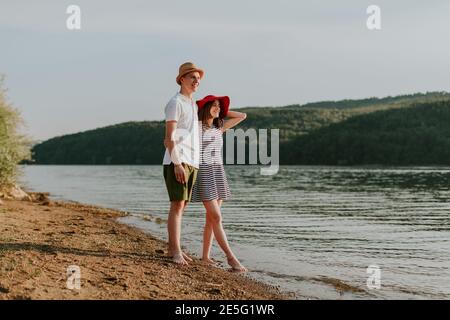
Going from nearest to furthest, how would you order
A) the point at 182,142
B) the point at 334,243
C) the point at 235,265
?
the point at 182,142 < the point at 235,265 < the point at 334,243

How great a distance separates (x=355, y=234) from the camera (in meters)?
12.4

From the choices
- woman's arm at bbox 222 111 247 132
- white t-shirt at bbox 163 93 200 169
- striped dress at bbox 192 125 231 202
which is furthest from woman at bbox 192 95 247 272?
white t-shirt at bbox 163 93 200 169

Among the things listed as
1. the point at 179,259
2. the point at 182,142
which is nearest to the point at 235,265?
the point at 179,259

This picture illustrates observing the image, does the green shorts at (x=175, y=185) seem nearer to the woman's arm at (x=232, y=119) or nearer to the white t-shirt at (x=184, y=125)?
the white t-shirt at (x=184, y=125)

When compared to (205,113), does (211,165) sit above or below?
below

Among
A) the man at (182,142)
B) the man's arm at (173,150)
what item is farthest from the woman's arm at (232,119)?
the man's arm at (173,150)

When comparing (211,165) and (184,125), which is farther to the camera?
(211,165)

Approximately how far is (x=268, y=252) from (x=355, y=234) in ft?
11.2

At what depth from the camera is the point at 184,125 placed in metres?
7.22

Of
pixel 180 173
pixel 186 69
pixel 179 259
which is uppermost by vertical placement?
pixel 186 69

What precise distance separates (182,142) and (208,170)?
2.27 ft

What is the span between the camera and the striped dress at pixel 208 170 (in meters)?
7.66

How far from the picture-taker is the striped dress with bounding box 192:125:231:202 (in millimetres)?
7656

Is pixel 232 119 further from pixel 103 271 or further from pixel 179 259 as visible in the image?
pixel 103 271
